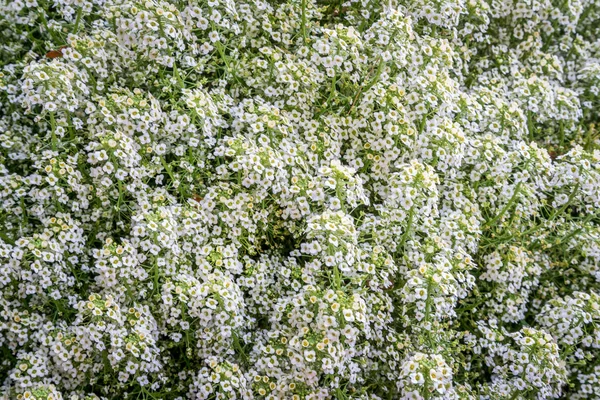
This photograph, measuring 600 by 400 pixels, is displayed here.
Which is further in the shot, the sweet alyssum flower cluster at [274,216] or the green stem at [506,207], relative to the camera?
the green stem at [506,207]

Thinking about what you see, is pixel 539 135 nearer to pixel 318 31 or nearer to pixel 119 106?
pixel 318 31

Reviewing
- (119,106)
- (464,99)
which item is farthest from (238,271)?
(464,99)

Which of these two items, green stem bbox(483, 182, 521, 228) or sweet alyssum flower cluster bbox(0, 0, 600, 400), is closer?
sweet alyssum flower cluster bbox(0, 0, 600, 400)

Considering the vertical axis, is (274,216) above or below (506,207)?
below

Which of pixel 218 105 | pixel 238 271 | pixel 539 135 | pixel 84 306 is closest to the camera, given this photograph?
pixel 84 306

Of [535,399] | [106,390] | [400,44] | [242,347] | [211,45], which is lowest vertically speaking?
[106,390]

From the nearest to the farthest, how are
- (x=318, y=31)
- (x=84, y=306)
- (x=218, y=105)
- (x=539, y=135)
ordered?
(x=84, y=306), (x=218, y=105), (x=318, y=31), (x=539, y=135)

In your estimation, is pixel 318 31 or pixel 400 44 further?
pixel 318 31

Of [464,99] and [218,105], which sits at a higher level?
[464,99]
